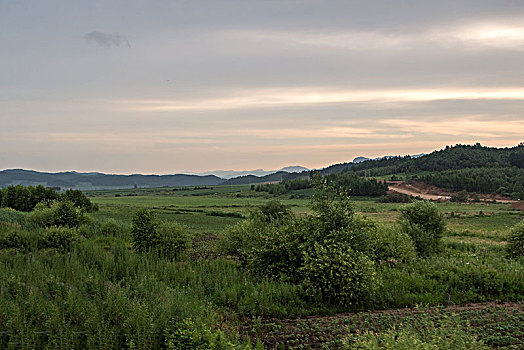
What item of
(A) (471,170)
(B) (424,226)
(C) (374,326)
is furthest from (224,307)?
(A) (471,170)

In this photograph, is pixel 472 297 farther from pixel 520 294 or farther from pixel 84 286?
pixel 84 286

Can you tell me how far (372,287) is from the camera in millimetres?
11789

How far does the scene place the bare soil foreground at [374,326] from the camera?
904 cm

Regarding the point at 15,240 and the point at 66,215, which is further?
the point at 66,215

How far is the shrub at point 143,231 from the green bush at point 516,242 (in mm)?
19713

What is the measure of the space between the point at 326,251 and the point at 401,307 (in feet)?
9.39

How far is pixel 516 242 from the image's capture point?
71.8 ft

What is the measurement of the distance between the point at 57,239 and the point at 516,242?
2408 cm

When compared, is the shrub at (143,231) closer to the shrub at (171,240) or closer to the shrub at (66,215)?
the shrub at (171,240)

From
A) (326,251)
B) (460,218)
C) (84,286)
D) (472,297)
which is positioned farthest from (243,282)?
(460,218)

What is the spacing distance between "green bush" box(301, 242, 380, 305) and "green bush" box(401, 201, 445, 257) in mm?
11952

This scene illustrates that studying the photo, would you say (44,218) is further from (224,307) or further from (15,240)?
(224,307)

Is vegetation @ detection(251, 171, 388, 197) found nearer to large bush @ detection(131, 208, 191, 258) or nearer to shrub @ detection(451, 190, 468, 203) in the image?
shrub @ detection(451, 190, 468, 203)

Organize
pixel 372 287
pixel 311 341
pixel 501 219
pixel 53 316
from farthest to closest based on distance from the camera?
pixel 501 219
pixel 372 287
pixel 311 341
pixel 53 316
